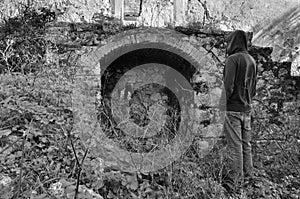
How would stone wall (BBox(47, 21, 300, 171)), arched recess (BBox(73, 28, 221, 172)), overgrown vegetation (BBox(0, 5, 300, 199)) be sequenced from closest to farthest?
overgrown vegetation (BBox(0, 5, 300, 199)) < arched recess (BBox(73, 28, 221, 172)) < stone wall (BBox(47, 21, 300, 171))

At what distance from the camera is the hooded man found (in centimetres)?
303

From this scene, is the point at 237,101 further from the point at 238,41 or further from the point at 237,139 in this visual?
the point at 238,41

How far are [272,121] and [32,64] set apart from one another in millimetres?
3914

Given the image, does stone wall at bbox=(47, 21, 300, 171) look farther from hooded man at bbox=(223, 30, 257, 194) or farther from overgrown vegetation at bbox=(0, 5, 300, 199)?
hooded man at bbox=(223, 30, 257, 194)

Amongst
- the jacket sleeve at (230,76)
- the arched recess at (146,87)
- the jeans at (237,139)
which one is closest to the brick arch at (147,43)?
the arched recess at (146,87)

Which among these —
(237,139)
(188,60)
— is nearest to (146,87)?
(188,60)

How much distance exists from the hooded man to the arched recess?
0.69 meters

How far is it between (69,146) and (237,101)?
1.84 meters

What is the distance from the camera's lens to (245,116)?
3100mm

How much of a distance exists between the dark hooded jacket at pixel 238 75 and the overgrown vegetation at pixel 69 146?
718 mm

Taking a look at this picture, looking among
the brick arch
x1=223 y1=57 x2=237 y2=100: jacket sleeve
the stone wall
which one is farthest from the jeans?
the brick arch

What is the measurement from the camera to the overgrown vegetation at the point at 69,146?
2268 millimetres

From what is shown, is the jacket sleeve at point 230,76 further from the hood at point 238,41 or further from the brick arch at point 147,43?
the brick arch at point 147,43

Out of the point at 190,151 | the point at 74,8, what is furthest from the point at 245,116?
the point at 74,8
